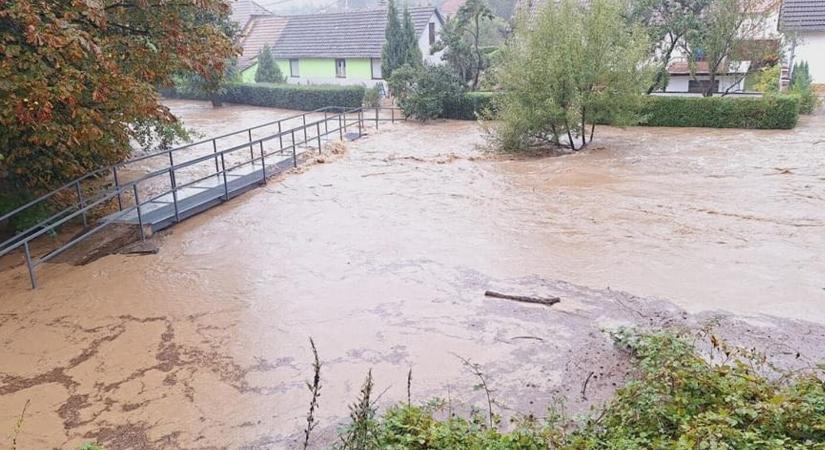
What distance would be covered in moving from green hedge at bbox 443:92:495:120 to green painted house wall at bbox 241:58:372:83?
9.48 meters

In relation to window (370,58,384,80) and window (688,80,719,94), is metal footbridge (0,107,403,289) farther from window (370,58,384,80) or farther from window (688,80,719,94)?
window (688,80,719,94)

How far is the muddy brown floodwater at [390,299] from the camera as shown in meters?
5.77

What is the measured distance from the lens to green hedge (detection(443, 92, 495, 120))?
25902 millimetres

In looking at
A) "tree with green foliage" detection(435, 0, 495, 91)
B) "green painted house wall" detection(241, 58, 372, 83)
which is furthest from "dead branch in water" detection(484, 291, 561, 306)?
"green painted house wall" detection(241, 58, 372, 83)

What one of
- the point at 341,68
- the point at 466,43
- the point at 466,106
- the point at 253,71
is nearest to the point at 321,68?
the point at 341,68

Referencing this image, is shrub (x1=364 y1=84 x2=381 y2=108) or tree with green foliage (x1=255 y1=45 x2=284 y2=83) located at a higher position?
tree with green foliage (x1=255 y1=45 x2=284 y2=83)

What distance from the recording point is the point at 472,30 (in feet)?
90.7

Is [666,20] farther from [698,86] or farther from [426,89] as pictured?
[426,89]

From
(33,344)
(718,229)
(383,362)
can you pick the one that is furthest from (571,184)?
(33,344)

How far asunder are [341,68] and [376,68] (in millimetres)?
2610

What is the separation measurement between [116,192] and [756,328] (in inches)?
360

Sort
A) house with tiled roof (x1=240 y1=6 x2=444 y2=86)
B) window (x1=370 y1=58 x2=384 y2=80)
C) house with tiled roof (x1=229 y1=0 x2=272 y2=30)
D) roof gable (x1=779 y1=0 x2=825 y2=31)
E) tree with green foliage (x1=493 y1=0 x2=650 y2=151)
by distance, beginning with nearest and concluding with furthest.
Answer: tree with green foliage (x1=493 y1=0 x2=650 y2=151) → roof gable (x1=779 y1=0 x2=825 y2=31) → window (x1=370 y1=58 x2=384 y2=80) → house with tiled roof (x1=240 y1=6 x2=444 y2=86) → house with tiled roof (x1=229 y1=0 x2=272 y2=30)

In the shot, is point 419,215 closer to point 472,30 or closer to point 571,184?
point 571,184

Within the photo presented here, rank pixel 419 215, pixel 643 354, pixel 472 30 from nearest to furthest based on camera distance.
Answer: pixel 643 354
pixel 419 215
pixel 472 30
